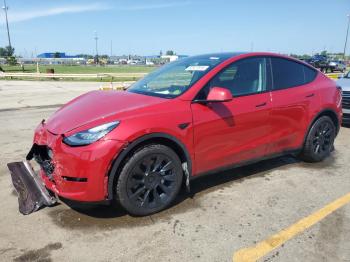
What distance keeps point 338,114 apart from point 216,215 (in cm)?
296

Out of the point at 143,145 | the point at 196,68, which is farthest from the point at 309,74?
the point at 143,145

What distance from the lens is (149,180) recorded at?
355 centimetres

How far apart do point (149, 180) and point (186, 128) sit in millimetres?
656

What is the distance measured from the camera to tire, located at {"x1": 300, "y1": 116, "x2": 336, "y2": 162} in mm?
5062

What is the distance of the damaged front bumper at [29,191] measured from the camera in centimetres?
374

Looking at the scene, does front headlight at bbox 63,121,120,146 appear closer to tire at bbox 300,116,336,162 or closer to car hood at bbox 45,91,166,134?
car hood at bbox 45,91,166,134

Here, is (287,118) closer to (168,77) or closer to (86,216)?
(168,77)

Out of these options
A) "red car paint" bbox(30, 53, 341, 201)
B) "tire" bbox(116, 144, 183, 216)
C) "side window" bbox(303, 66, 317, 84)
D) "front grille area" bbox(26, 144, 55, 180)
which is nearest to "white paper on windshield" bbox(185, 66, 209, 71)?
"red car paint" bbox(30, 53, 341, 201)

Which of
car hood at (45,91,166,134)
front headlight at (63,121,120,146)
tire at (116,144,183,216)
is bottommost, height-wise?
tire at (116,144,183,216)

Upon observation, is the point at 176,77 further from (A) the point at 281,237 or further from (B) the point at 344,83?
(B) the point at 344,83

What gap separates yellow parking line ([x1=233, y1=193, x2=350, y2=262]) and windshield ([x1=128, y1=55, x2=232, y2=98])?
1.72 m

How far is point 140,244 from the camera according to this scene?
122 inches

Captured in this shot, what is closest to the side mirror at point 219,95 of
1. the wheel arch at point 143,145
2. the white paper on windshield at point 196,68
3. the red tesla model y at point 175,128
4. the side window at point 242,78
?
the red tesla model y at point 175,128

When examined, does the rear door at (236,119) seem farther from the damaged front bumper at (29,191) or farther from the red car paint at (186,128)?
the damaged front bumper at (29,191)
